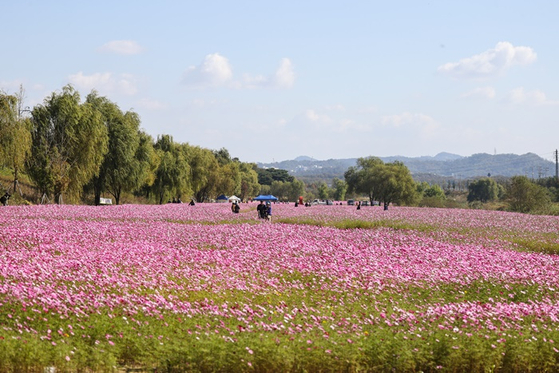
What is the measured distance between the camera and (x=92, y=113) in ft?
165

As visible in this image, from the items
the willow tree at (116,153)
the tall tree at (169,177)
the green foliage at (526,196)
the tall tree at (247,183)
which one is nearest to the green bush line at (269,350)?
the willow tree at (116,153)

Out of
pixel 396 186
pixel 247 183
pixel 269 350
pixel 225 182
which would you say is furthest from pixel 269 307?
pixel 247 183

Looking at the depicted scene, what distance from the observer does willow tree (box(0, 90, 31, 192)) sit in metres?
41.2

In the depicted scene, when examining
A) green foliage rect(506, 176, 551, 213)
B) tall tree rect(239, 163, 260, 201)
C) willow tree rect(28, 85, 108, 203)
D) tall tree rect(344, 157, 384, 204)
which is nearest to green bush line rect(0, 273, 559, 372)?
willow tree rect(28, 85, 108, 203)

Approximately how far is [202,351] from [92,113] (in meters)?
45.7

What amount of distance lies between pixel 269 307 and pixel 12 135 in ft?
118

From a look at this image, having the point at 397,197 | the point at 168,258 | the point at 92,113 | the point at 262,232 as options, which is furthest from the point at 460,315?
the point at 397,197

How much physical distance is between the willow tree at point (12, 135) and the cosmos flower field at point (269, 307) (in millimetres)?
23900

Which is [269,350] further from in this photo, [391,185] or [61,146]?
[391,185]

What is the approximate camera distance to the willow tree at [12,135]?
41.2 meters

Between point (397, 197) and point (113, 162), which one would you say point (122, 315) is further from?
point (397, 197)

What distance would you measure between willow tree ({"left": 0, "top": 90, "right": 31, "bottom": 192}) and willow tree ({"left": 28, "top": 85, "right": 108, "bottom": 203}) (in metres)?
3.62

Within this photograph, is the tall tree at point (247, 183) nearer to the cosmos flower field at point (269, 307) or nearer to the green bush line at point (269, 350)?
the cosmos flower field at point (269, 307)

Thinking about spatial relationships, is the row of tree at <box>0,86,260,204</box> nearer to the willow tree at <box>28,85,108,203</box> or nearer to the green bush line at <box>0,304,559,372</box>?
the willow tree at <box>28,85,108,203</box>
